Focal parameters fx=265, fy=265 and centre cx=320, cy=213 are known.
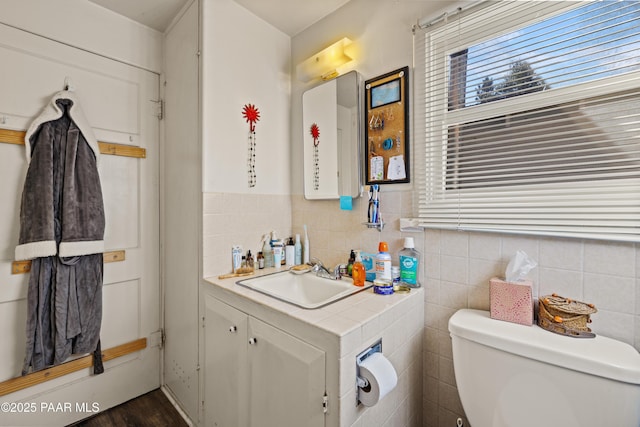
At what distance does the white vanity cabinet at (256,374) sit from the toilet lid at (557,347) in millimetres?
523

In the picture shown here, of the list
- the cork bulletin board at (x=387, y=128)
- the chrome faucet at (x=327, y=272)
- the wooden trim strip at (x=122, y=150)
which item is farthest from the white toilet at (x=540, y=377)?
the wooden trim strip at (x=122, y=150)

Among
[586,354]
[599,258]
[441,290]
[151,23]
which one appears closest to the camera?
[586,354]

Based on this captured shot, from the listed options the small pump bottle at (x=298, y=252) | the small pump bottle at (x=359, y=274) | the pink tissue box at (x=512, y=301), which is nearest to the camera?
the pink tissue box at (x=512, y=301)

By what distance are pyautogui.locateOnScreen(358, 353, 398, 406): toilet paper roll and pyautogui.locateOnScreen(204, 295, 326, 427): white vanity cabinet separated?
0.13 metres

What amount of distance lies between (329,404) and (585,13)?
1.46m

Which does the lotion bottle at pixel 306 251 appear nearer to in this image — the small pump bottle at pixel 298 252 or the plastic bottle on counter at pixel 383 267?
the small pump bottle at pixel 298 252

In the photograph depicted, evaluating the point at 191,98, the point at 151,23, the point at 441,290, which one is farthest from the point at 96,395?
the point at 151,23

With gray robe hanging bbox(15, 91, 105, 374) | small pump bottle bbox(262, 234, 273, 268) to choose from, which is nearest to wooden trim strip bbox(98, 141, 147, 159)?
gray robe hanging bbox(15, 91, 105, 374)

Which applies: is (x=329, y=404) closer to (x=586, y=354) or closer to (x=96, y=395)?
(x=586, y=354)

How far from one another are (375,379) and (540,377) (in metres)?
0.48

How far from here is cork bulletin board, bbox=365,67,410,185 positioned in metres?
1.24

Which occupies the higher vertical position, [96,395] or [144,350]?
[144,350]

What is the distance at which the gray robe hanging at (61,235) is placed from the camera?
4.10 feet

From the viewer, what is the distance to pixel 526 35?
0.96 metres
